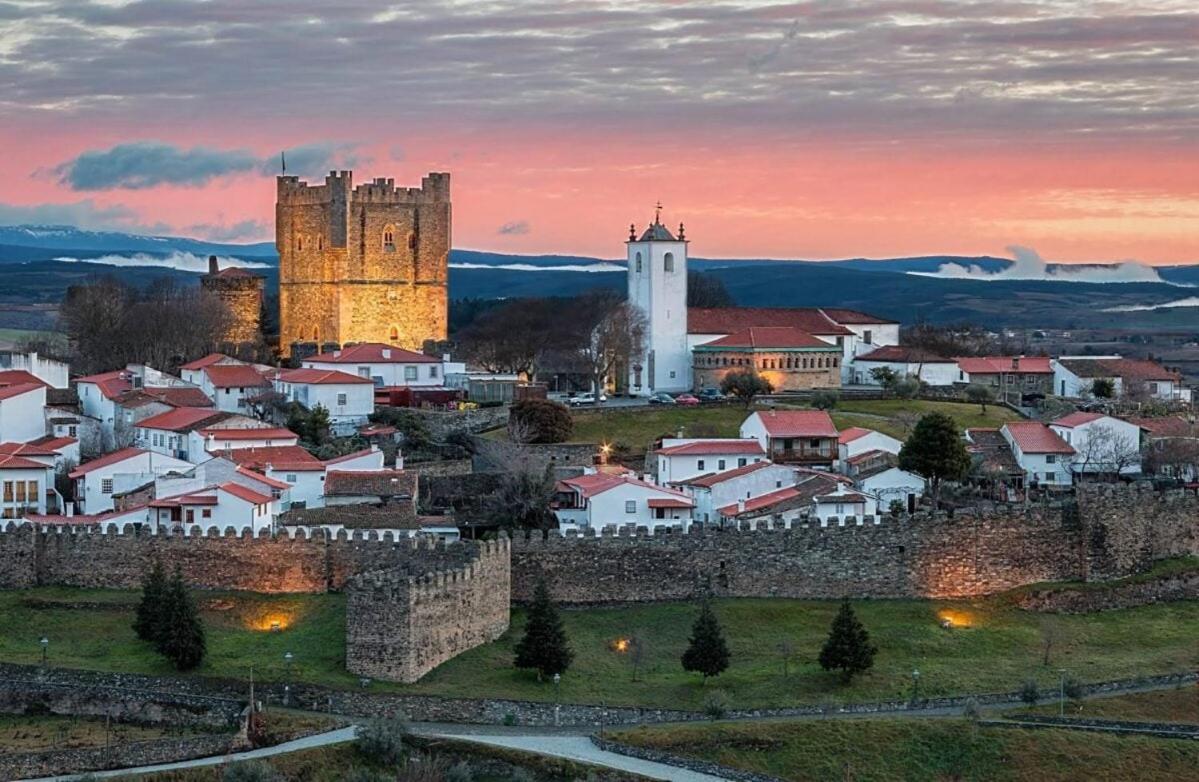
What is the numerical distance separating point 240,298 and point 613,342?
1756 centimetres

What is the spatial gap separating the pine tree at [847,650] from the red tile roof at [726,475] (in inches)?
472

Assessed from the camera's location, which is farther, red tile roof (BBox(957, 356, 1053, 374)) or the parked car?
red tile roof (BBox(957, 356, 1053, 374))

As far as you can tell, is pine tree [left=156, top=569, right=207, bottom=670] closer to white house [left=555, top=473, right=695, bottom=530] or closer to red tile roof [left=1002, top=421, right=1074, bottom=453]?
white house [left=555, top=473, right=695, bottom=530]

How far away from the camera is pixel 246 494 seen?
158ft

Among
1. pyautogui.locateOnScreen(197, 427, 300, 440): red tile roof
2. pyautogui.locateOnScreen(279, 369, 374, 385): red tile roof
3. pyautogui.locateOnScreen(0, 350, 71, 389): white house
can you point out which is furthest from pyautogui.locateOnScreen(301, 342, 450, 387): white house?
pyautogui.locateOnScreen(197, 427, 300, 440): red tile roof

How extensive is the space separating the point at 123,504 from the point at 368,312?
29.6m

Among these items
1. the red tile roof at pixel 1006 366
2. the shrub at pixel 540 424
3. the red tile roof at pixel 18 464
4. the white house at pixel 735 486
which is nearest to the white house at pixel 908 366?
the red tile roof at pixel 1006 366

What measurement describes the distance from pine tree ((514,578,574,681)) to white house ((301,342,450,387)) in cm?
3040

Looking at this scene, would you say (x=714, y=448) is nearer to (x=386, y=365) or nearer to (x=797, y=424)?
(x=797, y=424)

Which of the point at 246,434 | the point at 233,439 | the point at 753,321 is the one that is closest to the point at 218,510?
the point at 233,439

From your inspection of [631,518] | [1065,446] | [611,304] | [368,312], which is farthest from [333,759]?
[611,304]

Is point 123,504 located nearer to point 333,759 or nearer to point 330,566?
point 330,566

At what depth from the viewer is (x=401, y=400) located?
68.3 meters

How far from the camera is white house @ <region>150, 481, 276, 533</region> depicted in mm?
47406
